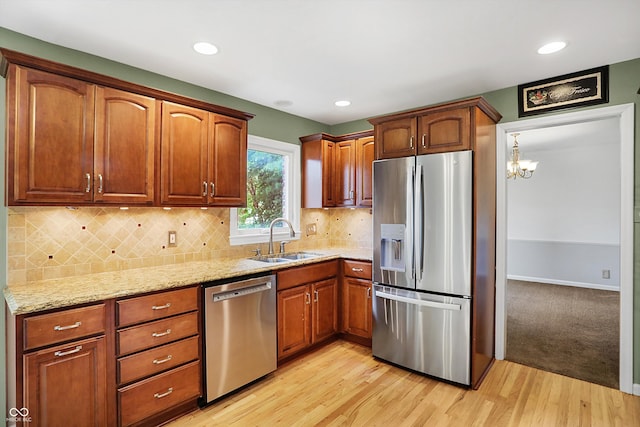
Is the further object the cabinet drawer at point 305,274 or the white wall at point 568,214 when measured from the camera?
the white wall at point 568,214

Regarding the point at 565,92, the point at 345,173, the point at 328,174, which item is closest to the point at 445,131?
the point at 565,92

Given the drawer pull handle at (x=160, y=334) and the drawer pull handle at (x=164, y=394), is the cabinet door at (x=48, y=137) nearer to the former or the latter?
the drawer pull handle at (x=160, y=334)

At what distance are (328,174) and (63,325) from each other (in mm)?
2900

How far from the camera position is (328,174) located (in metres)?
4.03

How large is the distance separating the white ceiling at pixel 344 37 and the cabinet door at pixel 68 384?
6.30 feet

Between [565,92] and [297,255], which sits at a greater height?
[565,92]

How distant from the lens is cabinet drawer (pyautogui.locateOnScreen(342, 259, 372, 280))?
11.2 ft

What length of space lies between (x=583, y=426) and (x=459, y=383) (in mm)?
793

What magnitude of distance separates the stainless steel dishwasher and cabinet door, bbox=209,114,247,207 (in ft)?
2.52

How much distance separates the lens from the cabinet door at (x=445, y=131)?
105 inches

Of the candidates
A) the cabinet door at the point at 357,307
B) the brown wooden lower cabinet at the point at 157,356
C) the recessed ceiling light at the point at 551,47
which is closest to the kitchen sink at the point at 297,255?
the cabinet door at the point at 357,307

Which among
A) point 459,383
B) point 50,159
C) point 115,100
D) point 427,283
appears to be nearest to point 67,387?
point 50,159

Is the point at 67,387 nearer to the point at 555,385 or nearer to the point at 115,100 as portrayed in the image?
the point at 115,100

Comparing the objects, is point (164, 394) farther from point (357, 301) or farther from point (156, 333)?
point (357, 301)
